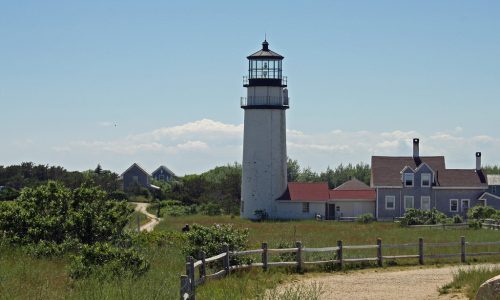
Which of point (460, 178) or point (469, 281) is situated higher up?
point (460, 178)

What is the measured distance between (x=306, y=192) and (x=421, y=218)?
1045cm

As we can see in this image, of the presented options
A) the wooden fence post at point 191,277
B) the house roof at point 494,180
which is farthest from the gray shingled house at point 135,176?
the wooden fence post at point 191,277

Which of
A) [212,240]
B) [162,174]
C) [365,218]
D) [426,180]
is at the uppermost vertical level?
[162,174]

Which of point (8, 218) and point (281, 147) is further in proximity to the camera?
point (281, 147)

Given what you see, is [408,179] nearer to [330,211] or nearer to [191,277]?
[330,211]

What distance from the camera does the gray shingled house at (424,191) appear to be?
213 feet

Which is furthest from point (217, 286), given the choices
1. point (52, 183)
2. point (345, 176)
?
point (345, 176)

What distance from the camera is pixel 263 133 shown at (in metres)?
61.5

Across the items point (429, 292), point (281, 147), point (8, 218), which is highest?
point (281, 147)

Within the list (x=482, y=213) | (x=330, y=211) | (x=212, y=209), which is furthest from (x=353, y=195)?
(x=482, y=213)

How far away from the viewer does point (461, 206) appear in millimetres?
65625

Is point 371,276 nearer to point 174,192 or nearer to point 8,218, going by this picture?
point 8,218

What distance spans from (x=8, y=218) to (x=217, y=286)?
8524 millimetres

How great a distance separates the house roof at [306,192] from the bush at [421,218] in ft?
25.1
